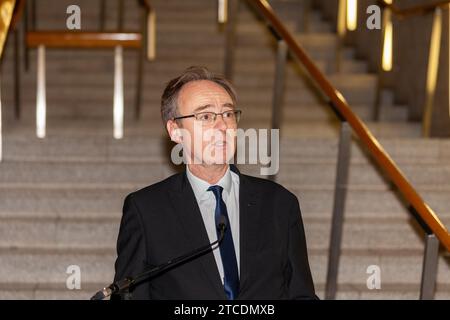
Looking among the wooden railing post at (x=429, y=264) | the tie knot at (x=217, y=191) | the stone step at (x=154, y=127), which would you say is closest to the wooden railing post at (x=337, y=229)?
the stone step at (x=154, y=127)

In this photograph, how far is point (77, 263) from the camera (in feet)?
12.9

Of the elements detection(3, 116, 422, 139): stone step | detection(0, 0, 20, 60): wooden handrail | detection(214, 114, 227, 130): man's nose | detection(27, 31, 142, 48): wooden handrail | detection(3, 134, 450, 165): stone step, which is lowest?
detection(3, 134, 450, 165): stone step

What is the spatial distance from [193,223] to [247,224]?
14 cm

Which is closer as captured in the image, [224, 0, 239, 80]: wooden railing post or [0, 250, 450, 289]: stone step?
[0, 250, 450, 289]: stone step

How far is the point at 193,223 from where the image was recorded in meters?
1.99

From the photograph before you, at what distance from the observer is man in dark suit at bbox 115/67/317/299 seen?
1.95 m

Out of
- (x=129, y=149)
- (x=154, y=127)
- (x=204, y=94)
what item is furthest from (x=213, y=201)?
(x=154, y=127)

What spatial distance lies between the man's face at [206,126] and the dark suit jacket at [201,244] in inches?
4.5

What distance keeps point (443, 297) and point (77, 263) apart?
1.81 meters

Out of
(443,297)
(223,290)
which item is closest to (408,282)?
(443,297)

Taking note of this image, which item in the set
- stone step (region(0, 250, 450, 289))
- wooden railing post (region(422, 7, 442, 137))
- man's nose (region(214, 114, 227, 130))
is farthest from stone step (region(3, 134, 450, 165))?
man's nose (region(214, 114, 227, 130))

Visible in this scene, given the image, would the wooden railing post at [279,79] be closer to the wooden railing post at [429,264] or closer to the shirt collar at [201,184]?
the wooden railing post at [429,264]

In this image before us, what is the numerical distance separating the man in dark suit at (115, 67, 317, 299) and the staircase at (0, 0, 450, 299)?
76.8 inches

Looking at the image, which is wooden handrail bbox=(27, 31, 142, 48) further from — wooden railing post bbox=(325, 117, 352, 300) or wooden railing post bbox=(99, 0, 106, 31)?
wooden railing post bbox=(325, 117, 352, 300)
